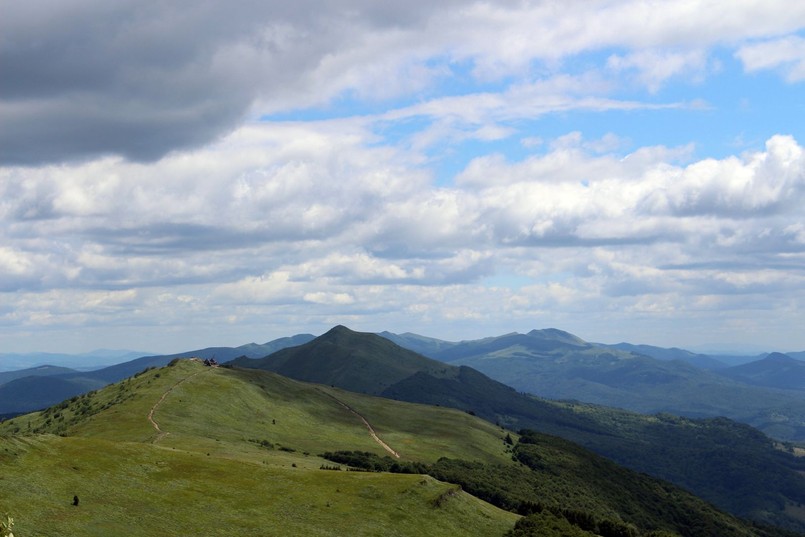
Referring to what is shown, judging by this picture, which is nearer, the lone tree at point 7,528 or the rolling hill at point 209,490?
the lone tree at point 7,528

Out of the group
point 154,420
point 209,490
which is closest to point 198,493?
point 209,490

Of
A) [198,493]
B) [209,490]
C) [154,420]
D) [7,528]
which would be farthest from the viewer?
[154,420]

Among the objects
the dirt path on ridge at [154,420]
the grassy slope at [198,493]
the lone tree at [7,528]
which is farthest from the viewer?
the dirt path on ridge at [154,420]

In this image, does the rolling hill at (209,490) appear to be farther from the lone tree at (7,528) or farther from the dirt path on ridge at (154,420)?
the lone tree at (7,528)

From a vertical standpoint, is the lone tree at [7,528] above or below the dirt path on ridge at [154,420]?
above

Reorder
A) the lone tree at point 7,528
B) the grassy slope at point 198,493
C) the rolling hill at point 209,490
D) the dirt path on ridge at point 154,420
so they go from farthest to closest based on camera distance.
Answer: the dirt path on ridge at point 154,420 → the rolling hill at point 209,490 → the grassy slope at point 198,493 → the lone tree at point 7,528

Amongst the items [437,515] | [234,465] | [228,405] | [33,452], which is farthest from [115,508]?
[228,405]

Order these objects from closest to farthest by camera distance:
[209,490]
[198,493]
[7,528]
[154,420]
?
[7,528], [198,493], [209,490], [154,420]

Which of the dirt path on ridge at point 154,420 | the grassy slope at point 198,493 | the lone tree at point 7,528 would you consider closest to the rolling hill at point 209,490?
the grassy slope at point 198,493

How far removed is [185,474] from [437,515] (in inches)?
1358

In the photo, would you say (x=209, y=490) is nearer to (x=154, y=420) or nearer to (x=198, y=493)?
(x=198, y=493)

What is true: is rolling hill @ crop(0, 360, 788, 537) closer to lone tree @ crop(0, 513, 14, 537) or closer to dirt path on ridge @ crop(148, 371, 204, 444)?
dirt path on ridge @ crop(148, 371, 204, 444)

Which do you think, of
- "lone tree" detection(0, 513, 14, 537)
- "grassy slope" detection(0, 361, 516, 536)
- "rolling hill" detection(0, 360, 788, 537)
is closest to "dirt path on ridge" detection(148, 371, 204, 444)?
"rolling hill" detection(0, 360, 788, 537)

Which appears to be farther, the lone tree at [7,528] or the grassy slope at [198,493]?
the grassy slope at [198,493]
